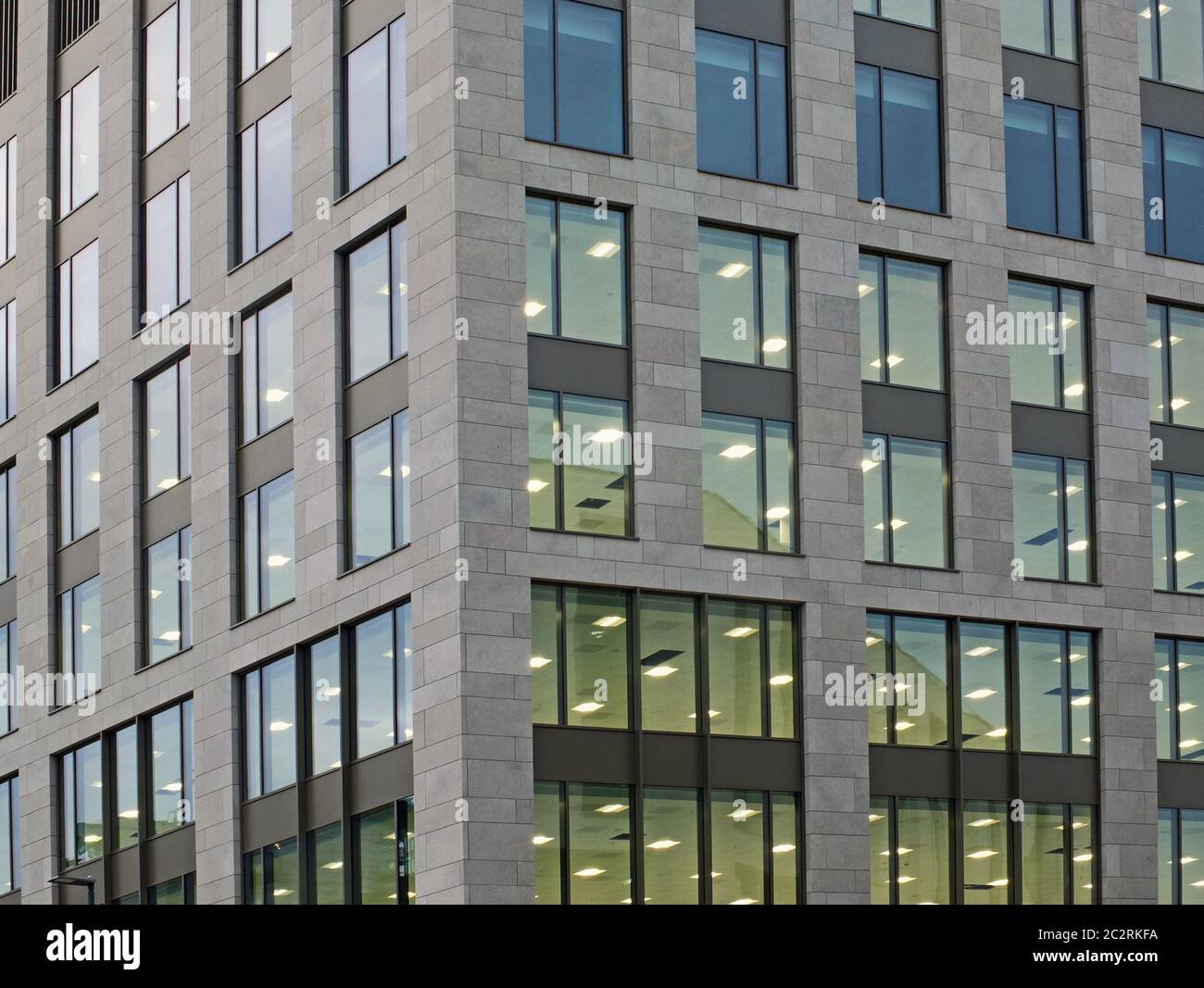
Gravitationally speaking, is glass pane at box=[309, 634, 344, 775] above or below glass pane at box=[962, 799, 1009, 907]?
above

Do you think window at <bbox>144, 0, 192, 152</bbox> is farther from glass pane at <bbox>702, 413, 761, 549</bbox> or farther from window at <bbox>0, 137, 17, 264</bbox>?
glass pane at <bbox>702, 413, 761, 549</bbox>

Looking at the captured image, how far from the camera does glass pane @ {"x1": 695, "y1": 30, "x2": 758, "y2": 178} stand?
39.6 meters

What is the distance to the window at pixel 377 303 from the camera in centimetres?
3828

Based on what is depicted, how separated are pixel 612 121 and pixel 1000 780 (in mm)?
14572

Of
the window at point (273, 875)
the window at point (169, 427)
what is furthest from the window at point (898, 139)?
the window at point (273, 875)

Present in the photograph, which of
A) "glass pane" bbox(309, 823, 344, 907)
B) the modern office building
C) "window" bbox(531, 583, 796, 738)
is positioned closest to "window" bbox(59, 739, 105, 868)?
the modern office building

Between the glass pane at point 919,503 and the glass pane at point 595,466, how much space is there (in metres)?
5.97

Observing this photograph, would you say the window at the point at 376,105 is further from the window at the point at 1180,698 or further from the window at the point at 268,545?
the window at the point at 1180,698

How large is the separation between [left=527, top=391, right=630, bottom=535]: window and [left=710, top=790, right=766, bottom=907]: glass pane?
5.30 meters

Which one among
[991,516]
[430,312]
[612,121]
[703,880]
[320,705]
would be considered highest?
[612,121]

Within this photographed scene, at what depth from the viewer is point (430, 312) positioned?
37062 mm

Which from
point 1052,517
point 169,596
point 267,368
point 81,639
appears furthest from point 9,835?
point 1052,517
